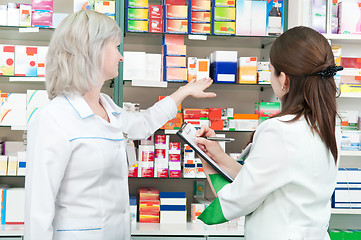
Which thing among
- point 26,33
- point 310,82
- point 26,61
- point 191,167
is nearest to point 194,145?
point 310,82

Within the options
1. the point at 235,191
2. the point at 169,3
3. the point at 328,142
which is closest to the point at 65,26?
the point at 235,191

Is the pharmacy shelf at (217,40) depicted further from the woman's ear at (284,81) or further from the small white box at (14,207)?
the woman's ear at (284,81)

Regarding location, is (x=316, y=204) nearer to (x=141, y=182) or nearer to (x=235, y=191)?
(x=235, y=191)

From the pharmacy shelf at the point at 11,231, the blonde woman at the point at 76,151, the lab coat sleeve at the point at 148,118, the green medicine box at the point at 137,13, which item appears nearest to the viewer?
the blonde woman at the point at 76,151

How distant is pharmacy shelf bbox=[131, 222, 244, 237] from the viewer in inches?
137

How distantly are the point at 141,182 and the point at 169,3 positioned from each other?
5.56 feet

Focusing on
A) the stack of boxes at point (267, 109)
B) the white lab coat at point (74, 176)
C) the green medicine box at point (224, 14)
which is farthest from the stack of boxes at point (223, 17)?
the white lab coat at point (74, 176)

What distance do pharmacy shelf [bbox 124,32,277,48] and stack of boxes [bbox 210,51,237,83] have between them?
0.23 m

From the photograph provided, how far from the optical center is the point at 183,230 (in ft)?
11.6

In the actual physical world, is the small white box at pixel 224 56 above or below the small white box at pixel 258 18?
below

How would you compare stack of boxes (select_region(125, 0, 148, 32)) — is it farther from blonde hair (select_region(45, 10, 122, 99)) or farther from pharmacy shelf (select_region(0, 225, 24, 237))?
pharmacy shelf (select_region(0, 225, 24, 237))

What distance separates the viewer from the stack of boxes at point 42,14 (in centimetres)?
360

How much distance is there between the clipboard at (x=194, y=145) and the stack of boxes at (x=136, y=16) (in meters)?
1.67

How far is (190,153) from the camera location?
3.79m
